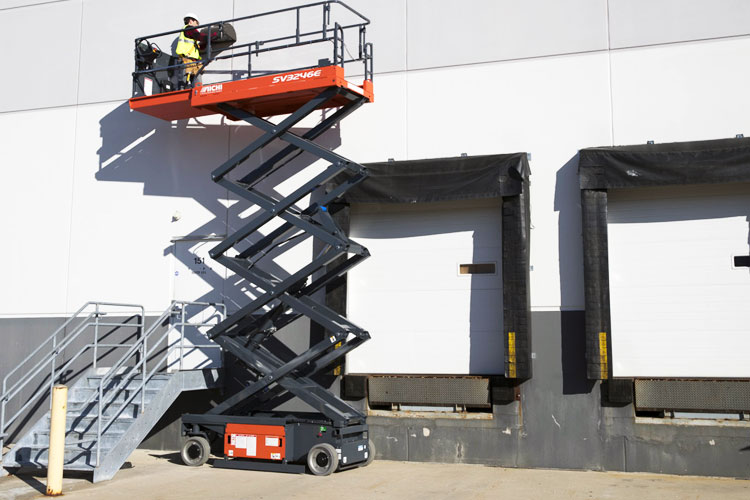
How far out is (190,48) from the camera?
13156 millimetres

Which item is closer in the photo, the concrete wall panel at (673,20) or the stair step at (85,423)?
the stair step at (85,423)

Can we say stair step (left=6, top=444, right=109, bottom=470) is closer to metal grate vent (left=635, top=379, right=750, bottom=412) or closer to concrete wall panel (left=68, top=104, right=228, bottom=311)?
concrete wall panel (left=68, top=104, right=228, bottom=311)

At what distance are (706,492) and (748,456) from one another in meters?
1.47

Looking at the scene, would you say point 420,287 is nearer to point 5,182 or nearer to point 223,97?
point 223,97

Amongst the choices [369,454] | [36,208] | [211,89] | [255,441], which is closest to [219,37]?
[211,89]

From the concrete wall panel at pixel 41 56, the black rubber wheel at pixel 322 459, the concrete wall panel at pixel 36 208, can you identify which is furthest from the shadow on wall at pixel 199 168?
the black rubber wheel at pixel 322 459

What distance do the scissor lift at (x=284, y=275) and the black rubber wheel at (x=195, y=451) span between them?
0.01 meters

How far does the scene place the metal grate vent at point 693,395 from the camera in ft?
34.8

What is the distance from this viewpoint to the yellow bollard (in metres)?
9.11

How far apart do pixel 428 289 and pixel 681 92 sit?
15.4ft

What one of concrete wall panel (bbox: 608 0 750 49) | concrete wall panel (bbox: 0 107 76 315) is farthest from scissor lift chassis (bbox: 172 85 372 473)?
concrete wall panel (bbox: 608 0 750 49)

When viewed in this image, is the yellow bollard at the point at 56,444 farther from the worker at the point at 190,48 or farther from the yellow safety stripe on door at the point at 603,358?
the yellow safety stripe on door at the point at 603,358

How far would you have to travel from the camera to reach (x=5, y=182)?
14.9 metres

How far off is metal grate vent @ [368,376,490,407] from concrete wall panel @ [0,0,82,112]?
7918 millimetres
